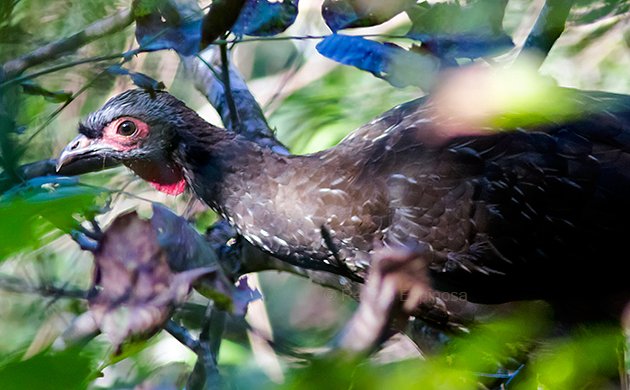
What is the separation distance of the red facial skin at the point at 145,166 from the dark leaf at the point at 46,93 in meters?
0.77

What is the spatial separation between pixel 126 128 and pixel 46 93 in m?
0.86

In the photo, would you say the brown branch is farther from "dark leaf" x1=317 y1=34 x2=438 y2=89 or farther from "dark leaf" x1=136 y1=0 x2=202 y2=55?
"dark leaf" x1=317 y1=34 x2=438 y2=89

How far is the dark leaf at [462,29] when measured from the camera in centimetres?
223

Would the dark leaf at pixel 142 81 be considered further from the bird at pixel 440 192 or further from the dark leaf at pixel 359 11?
the dark leaf at pixel 359 11

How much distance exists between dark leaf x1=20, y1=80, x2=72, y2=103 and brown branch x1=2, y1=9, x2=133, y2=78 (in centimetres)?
5

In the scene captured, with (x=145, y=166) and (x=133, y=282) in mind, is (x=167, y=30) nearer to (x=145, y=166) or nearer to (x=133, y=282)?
(x=145, y=166)

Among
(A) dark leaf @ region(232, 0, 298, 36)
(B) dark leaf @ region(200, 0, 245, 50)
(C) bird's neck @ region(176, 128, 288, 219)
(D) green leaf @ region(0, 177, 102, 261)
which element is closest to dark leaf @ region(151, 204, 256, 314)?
(D) green leaf @ region(0, 177, 102, 261)

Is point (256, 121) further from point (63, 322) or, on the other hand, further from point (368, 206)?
point (63, 322)

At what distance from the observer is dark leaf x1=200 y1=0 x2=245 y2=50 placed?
2.03 m

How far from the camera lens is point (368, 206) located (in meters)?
2.54

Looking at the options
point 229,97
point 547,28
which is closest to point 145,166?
point 229,97

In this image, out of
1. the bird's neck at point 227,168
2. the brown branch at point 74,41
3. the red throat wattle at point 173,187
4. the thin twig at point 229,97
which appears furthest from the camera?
the thin twig at point 229,97

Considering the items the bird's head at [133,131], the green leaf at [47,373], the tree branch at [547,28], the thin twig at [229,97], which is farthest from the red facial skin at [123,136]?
the green leaf at [47,373]

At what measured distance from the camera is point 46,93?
1.88 m
